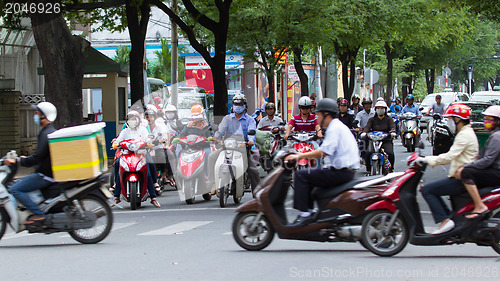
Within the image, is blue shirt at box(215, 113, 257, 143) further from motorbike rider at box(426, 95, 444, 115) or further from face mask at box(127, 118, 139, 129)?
motorbike rider at box(426, 95, 444, 115)

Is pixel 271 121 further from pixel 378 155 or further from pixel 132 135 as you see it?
pixel 132 135

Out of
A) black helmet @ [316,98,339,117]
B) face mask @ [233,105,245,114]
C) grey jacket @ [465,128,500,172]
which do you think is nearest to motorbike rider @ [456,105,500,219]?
grey jacket @ [465,128,500,172]

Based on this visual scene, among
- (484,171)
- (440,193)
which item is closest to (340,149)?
(440,193)

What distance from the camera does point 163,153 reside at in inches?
643

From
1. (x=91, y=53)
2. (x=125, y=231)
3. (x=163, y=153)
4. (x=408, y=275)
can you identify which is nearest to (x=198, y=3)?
(x=91, y=53)

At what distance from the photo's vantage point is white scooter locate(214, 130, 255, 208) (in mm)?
12945

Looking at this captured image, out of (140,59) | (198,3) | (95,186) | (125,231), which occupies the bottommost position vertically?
(125,231)

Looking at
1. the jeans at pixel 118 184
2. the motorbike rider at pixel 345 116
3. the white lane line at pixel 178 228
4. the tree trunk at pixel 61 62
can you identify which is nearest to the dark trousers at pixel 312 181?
the white lane line at pixel 178 228

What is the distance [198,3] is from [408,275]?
763 inches

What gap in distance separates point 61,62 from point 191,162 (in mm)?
4781

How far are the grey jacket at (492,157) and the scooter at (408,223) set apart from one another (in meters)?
0.25

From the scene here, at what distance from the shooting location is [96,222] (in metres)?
9.26

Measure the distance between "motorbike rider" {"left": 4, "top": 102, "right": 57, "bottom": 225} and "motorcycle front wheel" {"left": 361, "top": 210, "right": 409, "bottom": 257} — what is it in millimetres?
3747

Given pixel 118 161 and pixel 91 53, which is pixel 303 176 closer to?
pixel 118 161
